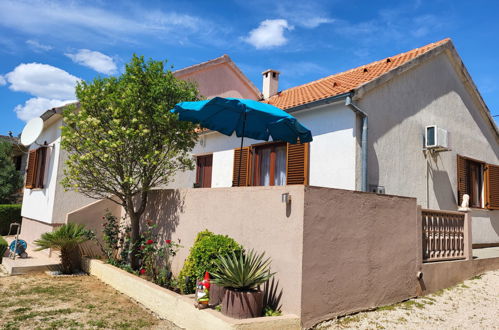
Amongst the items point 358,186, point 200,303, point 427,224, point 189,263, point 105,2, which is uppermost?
point 105,2

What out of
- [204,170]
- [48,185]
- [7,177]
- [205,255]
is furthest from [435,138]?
[7,177]

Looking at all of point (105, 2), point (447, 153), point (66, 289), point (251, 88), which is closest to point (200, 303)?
point (66, 289)

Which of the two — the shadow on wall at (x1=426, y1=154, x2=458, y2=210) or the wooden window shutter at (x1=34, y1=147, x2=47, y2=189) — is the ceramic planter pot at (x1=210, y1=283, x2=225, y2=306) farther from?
the wooden window shutter at (x1=34, y1=147, x2=47, y2=189)

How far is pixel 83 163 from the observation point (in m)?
7.83

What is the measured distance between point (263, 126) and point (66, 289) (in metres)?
5.38

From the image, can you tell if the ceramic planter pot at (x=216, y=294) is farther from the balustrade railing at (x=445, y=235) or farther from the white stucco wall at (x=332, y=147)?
the balustrade railing at (x=445, y=235)

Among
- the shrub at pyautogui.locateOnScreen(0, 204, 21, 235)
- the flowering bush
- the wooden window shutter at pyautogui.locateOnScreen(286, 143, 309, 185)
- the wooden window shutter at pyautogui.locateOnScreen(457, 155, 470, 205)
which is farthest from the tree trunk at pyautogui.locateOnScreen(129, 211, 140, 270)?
the shrub at pyautogui.locateOnScreen(0, 204, 21, 235)

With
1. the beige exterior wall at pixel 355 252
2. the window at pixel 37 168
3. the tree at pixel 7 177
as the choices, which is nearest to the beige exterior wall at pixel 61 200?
the window at pixel 37 168

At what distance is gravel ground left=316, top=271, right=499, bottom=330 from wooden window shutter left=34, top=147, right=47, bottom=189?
10935 millimetres

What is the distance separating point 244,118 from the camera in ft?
23.9

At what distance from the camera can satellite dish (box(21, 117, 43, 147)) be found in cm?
1098

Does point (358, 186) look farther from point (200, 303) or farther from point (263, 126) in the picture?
point (200, 303)

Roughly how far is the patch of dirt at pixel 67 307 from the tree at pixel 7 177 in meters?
13.0

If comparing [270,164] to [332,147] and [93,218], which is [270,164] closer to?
[332,147]
